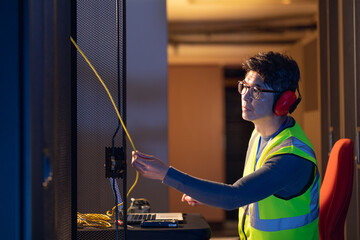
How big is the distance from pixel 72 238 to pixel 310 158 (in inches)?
31.2

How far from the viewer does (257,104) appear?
1482mm

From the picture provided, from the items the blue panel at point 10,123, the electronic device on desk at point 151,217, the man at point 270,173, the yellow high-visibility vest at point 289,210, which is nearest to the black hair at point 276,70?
the man at point 270,173

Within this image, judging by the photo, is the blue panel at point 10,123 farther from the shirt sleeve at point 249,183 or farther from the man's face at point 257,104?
the man's face at point 257,104

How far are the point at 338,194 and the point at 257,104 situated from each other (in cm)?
42

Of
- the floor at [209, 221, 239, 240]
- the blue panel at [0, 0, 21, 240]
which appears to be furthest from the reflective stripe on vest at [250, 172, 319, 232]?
the floor at [209, 221, 239, 240]

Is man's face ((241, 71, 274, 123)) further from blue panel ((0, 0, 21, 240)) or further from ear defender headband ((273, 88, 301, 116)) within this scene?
blue panel ((0, 0, 21, 240))

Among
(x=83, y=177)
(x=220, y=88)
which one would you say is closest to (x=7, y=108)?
(x=83, y=177)

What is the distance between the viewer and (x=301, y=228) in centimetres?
139

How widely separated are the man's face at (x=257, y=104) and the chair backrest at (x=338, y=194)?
0.29 metres

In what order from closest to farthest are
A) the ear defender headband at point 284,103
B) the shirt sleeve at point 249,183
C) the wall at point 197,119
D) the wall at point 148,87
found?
1. the shirt sleeve at point 249,183
2. the ear defender headband at point 284,103
3. the wall at point 148,87
4. the wall at point 197,119

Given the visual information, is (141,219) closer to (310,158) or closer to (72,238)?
(72,238)

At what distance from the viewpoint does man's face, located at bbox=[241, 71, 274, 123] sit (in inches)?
58.2

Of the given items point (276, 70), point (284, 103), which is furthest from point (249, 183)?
point (276, 70)

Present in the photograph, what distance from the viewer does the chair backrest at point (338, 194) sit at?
1.44m
